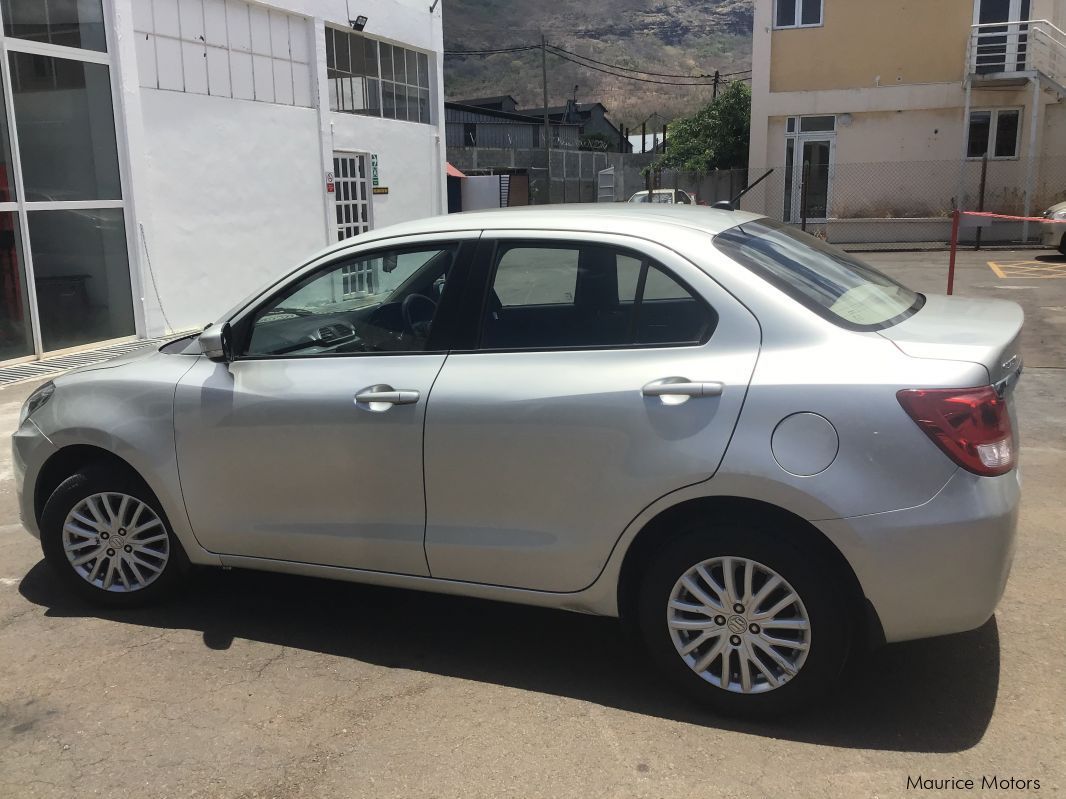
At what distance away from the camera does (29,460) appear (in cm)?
442

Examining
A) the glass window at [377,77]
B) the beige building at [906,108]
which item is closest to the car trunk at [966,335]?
the glass window at [377,77]

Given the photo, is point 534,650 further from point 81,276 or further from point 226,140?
point 226,140

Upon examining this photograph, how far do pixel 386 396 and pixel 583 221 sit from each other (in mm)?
1012

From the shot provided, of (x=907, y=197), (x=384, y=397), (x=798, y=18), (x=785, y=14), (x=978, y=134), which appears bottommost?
(x=384, y=397)

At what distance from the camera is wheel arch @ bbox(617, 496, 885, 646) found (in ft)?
10.4

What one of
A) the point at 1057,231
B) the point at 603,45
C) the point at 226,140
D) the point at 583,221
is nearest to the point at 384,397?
the point at 583,221

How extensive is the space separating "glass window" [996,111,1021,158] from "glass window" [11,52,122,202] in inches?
883

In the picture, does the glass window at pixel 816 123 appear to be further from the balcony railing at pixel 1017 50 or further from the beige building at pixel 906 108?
the balcony railing at pixel 1017 50

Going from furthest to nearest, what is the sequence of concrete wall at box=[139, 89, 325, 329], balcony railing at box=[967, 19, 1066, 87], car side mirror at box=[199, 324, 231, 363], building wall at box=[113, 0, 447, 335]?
balcony railing at box=[967, 19, 1066, 87] → concrete wall at box=[139, 89, 325, 329] → building wall at box=[113, 0, 447, 335] → car side mirror at box=[199, 324, 231, 363]

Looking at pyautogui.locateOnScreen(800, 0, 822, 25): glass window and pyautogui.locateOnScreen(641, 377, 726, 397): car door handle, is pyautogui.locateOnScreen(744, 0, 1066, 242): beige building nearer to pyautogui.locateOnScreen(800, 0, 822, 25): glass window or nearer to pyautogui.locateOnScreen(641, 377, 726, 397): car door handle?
pyautogui.locateOnScreen(800, 0, 822, 25): glass window

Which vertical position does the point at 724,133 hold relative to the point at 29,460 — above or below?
above

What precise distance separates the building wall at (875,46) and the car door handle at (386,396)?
987 inches

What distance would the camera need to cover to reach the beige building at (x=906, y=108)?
24.3 m

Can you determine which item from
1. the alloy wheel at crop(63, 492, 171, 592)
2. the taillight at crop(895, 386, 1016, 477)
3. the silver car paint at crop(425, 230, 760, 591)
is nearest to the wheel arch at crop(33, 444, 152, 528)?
the alloy wheel at crop(63, 492, 171, 592)
